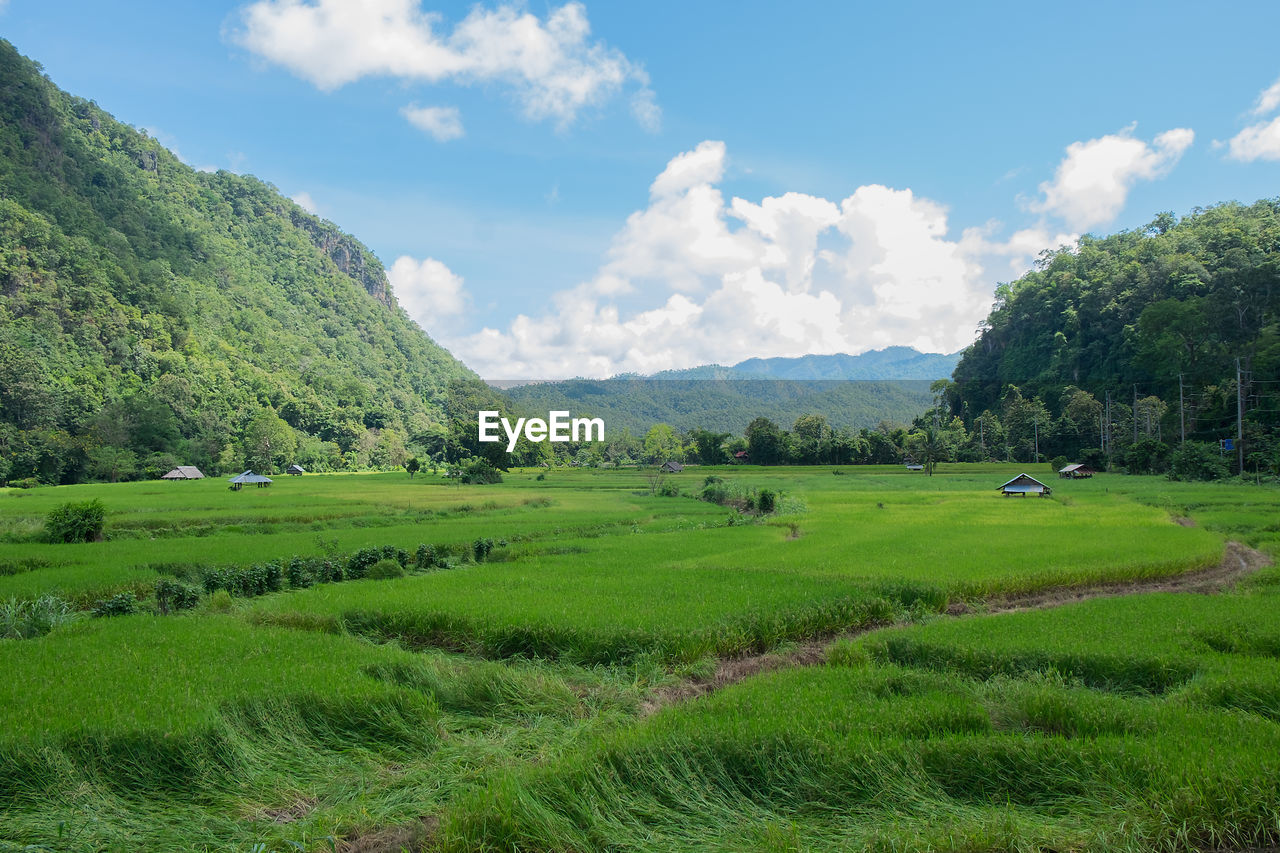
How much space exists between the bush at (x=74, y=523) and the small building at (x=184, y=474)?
29.6 metres

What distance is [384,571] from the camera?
16125mm

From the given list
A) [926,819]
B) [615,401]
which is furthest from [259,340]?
[926,819]

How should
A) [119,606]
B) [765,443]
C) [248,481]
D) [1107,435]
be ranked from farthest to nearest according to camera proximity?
[765,443] → [1107,435] → [248,481] → [119,606]

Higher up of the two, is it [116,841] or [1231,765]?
[1231,765]

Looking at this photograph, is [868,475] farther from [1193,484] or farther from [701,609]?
[701,609]

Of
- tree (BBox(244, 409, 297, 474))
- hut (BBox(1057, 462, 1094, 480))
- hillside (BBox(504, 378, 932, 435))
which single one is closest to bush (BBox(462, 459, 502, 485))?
tree (BBox(244, 409, 297, 474))

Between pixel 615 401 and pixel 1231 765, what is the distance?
452 ft

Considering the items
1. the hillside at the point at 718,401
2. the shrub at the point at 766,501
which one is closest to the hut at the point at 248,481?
the shrub at the point at 766,501

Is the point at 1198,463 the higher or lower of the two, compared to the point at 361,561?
higher

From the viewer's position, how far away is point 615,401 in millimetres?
141875

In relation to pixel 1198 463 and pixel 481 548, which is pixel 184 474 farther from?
pixel 1198 463

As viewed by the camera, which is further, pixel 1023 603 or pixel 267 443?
pixel 267 443

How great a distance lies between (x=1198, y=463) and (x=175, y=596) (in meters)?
51.8

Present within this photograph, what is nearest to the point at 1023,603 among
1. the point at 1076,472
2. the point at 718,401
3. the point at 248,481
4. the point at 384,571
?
the point at 384,571
